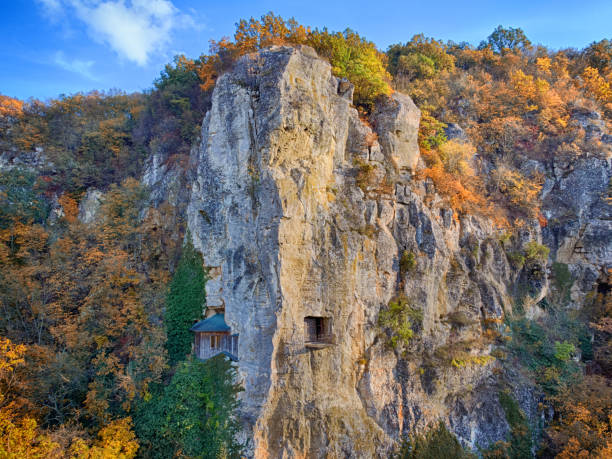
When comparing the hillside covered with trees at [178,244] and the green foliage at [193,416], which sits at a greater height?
the hillside covered with trees at [178,244]

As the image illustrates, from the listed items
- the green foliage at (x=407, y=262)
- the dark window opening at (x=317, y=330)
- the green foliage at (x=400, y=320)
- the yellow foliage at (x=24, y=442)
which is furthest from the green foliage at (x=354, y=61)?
the yellow foliage at (x=24, y=442)

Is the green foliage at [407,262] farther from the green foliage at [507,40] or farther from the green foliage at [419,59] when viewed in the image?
the green foliage at [507,40]

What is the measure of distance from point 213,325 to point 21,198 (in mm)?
14285

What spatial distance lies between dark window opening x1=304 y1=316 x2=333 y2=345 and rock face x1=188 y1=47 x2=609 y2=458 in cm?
25

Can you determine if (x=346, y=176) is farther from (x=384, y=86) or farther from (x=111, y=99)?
(x=111, y=99)

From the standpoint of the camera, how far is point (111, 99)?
2766cm

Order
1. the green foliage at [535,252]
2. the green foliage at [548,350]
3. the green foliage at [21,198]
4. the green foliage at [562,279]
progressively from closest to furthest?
the green foliage at [548,350], the green foliage at [535,252], the green foliage at [21,198], the green foliage at [562,279]

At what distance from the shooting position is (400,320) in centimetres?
1507

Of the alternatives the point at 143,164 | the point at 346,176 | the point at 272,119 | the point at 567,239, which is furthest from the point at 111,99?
the point at 567,239

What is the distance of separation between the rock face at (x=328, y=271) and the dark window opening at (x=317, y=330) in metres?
0.25

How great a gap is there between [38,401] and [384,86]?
67.6 feet

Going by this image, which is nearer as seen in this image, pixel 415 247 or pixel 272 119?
pixel 272 119

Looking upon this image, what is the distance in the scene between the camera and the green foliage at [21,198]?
19500 millimetres

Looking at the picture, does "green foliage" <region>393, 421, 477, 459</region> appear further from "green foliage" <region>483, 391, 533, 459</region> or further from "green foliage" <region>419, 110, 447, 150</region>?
"green foliage" <region>419, 110, 447, 150</region>
